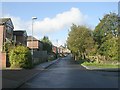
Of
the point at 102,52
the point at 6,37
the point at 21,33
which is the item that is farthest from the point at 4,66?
the point at 102,52

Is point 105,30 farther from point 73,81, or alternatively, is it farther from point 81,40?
point 73,81

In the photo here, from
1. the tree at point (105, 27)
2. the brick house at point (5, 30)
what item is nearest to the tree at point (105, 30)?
the tree at point (105, 27)

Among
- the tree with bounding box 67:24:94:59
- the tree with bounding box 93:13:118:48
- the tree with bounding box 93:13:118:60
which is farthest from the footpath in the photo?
the tree with bounding box 93:13:118:48

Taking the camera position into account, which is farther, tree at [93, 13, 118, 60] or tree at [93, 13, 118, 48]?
tree at [93, 13, 118, 48]

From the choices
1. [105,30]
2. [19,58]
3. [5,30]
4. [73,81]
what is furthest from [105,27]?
[73,81]

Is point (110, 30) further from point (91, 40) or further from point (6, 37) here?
point (6, 37)

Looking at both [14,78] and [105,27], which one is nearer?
[14,78]

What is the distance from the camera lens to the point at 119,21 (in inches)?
2746

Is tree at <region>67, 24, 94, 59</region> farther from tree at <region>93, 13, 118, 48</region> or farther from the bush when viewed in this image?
the bush

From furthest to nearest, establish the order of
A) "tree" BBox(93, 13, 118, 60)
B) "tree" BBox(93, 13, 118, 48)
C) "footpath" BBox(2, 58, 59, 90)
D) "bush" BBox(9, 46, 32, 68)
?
"tree" BBox(93, 13, 118, 48)
"tree" BBox(93, 13, 118, 60)
"bush" BBox(9, 46, 32, 68)
"footpath" BBox(2, 58, 59, 90)

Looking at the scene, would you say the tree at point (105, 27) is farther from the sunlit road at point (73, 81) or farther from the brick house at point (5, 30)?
the sunlit road at point (73, 81)

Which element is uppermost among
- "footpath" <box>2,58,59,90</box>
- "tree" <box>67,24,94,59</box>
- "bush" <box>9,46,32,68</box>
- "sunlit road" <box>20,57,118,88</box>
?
"tree" <box>67,24,94,59</box>

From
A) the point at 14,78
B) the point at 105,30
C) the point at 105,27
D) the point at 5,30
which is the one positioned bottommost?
the point at 14,78

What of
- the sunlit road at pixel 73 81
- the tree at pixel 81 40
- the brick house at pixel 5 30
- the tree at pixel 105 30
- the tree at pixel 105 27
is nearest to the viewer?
the sunlit road at pixel 73 81
